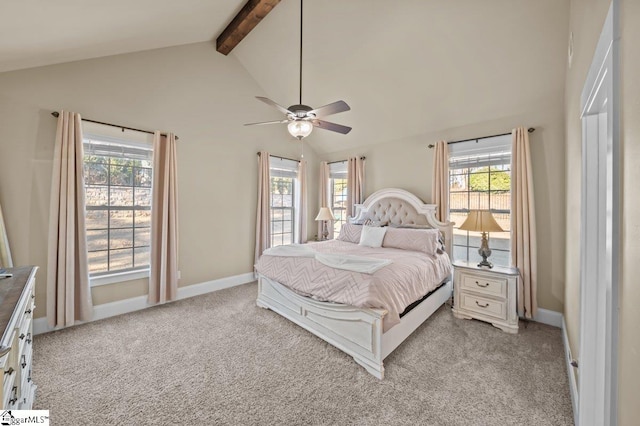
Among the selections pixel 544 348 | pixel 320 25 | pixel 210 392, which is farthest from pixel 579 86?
pixel 210 392

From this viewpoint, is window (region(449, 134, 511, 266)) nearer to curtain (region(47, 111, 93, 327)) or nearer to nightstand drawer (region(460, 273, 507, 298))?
nightstand drawer (region(460, 273, 507, 298))

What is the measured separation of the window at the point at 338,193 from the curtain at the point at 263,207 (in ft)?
4.97

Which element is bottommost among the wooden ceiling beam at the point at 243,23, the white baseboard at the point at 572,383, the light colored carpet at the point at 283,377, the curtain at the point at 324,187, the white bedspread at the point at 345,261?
the light colored carpet at the point at 283,377

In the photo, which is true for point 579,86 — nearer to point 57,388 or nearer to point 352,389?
point 352,389

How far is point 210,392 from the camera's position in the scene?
74.4 inches

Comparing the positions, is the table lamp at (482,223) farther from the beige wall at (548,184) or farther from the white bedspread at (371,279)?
the beige wall at (548,184)

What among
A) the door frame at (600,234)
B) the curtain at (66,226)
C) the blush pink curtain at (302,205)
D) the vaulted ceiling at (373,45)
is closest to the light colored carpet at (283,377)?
the curtain at (66,226)

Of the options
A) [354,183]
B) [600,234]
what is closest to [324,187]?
[354,183]

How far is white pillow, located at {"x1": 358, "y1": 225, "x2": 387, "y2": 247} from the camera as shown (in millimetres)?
3740

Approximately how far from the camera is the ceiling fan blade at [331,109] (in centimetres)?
232

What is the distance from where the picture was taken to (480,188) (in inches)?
141

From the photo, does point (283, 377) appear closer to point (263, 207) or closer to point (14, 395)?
point (14, 395)

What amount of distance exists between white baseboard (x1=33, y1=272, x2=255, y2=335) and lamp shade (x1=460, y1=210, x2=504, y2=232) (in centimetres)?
355

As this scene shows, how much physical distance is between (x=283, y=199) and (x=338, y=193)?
1205 mm
